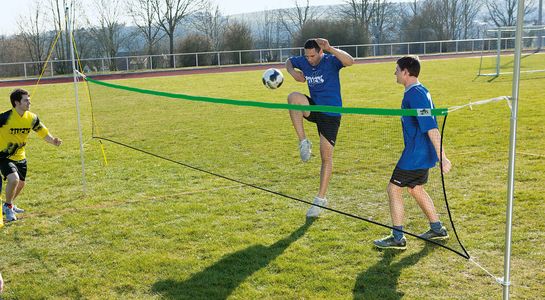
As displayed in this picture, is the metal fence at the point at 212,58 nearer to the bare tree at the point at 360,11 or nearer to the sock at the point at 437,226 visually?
the bare tree at the point at 360,11

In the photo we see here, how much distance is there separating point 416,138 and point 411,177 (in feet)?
1.38

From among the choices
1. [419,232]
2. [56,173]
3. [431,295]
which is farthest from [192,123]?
[431,295]

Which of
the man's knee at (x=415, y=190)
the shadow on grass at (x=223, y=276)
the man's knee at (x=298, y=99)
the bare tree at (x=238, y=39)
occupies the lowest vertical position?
the shadow on grass at (x=223, y=276)

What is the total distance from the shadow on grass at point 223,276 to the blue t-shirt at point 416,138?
5.49 ft

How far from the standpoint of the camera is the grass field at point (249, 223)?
5.00 m

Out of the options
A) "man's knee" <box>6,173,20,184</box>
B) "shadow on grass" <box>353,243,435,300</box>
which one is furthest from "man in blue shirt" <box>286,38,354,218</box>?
"man's knee" <box>6,173,20,184</box>

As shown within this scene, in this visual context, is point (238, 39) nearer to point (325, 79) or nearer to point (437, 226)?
Result: point (325, 79)

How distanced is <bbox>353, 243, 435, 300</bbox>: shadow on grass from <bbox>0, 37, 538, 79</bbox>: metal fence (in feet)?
106

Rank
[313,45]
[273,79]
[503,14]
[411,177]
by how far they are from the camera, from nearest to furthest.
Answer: [411,177] < [313,45] < [273,79] < [503,14]

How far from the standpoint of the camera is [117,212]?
7414 millimetres

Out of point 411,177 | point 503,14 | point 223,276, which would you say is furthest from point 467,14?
point 223,276

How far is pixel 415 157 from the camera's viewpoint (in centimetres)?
521

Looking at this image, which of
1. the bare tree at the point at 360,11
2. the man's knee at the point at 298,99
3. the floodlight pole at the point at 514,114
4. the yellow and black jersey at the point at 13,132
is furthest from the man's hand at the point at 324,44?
the bare tree at the point at 360,11

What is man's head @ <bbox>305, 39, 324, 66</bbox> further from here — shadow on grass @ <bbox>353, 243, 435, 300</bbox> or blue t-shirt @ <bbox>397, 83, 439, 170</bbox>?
shadow on grass @ <bbox>353, 243, 435, 300</bbox>
